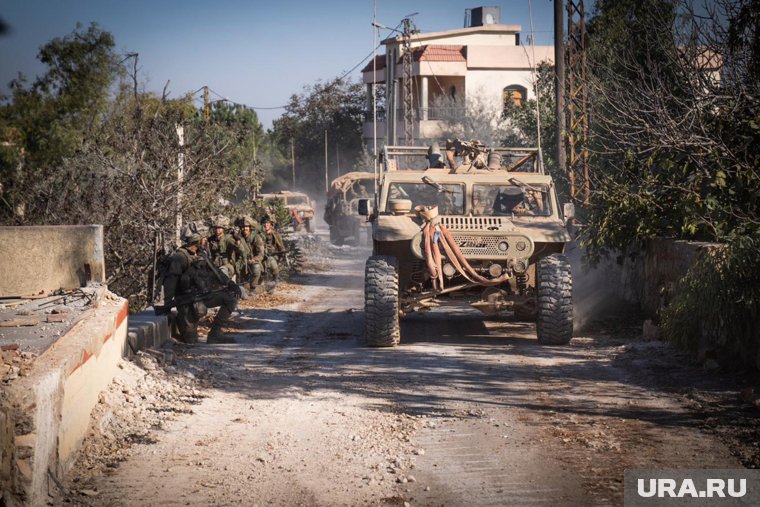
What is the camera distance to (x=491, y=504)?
16.0 feet

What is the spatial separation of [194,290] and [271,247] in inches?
245

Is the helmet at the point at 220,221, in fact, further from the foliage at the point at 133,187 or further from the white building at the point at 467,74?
the white building at the point at 467,74

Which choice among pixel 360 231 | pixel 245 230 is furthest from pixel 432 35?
pixel 245 230

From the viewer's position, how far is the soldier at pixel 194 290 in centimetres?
1053

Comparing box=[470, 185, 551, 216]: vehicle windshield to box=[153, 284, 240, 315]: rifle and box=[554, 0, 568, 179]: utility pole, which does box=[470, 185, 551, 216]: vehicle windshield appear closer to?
box=[153, 284, 240, 315]: rifle

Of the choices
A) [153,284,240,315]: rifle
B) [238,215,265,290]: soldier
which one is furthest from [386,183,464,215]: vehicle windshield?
[238,215,265,290]: soldier

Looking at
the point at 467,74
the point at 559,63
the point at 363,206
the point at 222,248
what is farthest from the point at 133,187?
the point at 467,74

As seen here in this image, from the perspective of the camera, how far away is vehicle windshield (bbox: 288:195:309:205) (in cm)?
3659

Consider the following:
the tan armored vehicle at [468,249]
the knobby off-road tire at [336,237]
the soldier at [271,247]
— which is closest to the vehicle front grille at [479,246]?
the tan armored vehicle at [468,249]

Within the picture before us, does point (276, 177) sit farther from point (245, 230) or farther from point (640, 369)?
point (640, 369)

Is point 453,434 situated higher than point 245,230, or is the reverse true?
point 245,230

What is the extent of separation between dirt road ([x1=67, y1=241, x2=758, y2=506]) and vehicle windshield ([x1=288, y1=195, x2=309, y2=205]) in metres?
26.4

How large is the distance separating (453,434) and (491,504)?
145cm

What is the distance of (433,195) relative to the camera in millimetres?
11359
